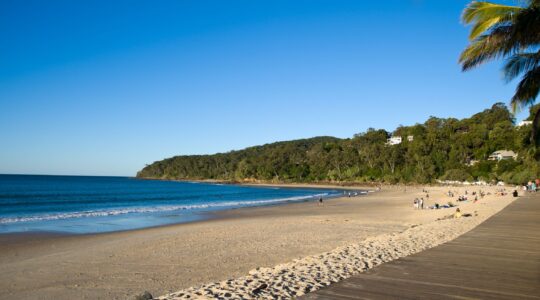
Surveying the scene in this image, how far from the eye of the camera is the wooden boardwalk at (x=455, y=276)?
4633 millimetres

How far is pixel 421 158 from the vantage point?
97.9m

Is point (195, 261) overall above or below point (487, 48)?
below

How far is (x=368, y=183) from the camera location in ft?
331

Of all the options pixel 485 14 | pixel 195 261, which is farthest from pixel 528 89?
pixel 195 261

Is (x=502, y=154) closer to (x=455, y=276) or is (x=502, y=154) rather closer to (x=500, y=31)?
(x=500, y=31)

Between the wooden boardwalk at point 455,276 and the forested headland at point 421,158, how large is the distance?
5603cm

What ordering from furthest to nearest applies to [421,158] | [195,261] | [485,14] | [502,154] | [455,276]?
[421,158] → [502,154] → [195,261] → [485,14] → [455,276]

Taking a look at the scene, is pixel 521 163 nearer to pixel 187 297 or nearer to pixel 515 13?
pixel 515 13

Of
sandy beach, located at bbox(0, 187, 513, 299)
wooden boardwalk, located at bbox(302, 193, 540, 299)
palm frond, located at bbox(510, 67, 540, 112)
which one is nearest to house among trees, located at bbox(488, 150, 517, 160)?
sandy beach, located at bbox(0, 187, 513, 299)

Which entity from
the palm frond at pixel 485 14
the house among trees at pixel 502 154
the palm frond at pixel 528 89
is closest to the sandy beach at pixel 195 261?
the palm frond at pixel 528 89

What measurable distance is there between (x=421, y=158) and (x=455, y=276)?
9868 cm

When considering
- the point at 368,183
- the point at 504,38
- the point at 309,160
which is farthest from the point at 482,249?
the point at 309,160

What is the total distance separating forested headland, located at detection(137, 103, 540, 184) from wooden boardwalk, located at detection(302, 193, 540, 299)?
56.0 m

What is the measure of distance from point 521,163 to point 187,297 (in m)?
74.5
